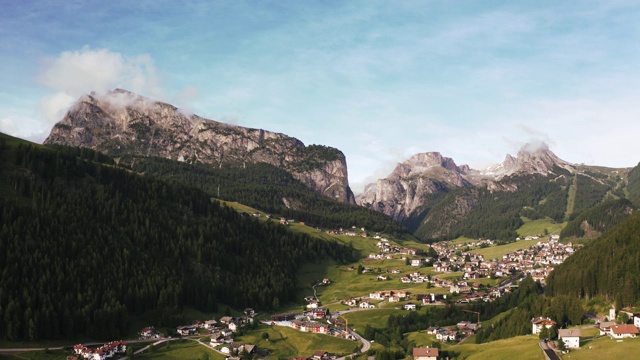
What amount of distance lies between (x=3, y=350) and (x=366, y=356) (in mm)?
84443

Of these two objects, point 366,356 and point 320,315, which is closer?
point 366,356

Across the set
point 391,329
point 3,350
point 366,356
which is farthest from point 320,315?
point 3,350

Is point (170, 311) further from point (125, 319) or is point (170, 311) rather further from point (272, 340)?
point (272, 340)

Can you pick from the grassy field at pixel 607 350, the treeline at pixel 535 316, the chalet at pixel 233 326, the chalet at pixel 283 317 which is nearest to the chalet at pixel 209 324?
the chalet at pixel 233 326

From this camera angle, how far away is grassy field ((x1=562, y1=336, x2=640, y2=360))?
9394cm

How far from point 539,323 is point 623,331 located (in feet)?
74.2

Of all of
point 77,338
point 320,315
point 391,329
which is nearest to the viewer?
point 77,338

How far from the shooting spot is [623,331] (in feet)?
354

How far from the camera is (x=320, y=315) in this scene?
605 ft

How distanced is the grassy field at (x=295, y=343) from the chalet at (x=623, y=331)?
208 feet

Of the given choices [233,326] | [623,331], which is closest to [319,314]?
[233,326]

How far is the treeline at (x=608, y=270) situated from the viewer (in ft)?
462

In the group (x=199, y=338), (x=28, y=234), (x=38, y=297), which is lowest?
(x=199, y=338)

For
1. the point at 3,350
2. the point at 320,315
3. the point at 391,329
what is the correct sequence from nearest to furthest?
the point at 3,350 → the point at 391,329 → the point at 320,315
